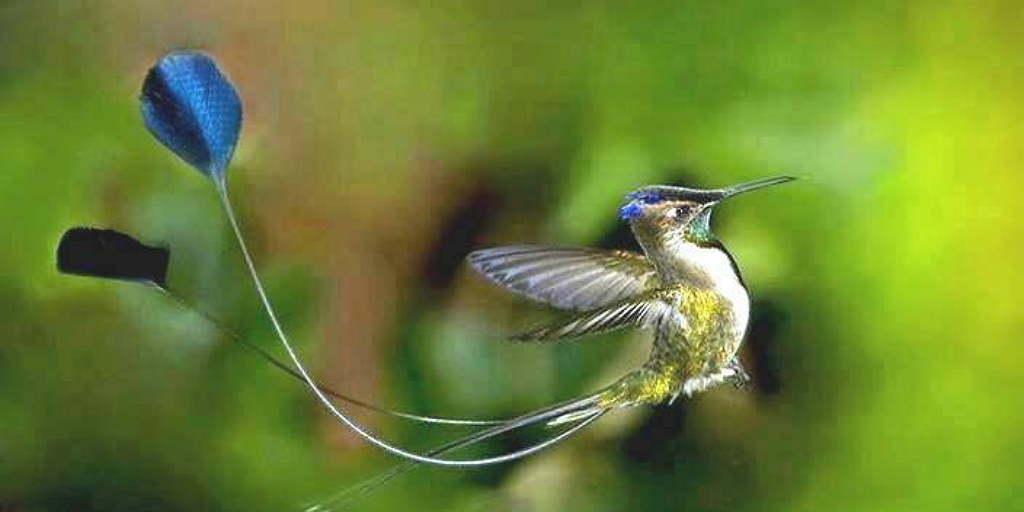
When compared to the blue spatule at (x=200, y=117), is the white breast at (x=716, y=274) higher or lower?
lower

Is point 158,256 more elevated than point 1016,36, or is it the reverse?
point 1016,36

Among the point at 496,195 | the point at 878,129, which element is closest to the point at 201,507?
the point at 496,195

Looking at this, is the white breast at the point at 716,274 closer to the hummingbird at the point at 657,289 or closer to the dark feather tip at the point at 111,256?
the hummingbird at the point at 657,289

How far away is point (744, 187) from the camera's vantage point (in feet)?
2.58

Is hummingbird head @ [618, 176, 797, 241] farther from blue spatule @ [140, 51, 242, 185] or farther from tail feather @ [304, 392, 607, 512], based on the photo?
blue spatule @ [140, 51, 242, 185]

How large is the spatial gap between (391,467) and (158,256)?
0.79ft

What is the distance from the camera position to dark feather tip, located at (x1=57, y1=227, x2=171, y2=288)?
798 millimetres

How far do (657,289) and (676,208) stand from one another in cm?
6

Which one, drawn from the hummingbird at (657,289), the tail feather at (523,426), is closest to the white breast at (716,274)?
the hummingbird at (657,289)

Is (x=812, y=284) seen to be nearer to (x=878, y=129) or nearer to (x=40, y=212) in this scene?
(x=878, y=129)

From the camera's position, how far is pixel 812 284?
2.58 feet

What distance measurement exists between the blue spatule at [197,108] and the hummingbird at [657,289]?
0.21 m

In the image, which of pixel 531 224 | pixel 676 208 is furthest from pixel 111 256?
pixel 676 208

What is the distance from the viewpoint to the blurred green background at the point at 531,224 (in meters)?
0.78
